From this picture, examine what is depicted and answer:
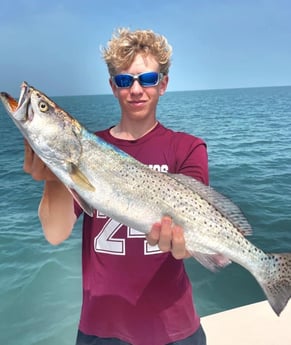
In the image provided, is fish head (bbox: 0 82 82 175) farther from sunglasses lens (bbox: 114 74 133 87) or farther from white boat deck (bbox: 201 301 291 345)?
white boat deck (bbox: 201 301 291 345)

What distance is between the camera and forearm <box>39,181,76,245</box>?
291 centimetres

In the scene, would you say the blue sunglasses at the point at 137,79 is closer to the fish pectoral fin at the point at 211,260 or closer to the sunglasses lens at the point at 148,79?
the sunglasses lens at the point at 148,79

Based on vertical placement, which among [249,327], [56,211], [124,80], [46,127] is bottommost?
[249,327]

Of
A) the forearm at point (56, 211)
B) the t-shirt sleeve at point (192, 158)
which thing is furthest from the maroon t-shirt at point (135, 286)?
the forearm at point (56, 211)

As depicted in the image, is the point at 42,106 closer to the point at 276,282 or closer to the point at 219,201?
the point at 219,201

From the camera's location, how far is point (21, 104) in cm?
255

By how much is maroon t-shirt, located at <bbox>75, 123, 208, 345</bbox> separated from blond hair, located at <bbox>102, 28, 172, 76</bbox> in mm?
763

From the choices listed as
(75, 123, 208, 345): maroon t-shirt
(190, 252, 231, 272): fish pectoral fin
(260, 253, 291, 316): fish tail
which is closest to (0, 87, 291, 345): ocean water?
(75, 123, 208, 345): maroon t-shirt

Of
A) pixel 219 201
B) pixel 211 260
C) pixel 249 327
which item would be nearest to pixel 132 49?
pixel 219 201

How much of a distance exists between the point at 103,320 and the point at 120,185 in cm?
98

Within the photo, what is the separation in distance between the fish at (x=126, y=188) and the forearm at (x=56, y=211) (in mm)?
274

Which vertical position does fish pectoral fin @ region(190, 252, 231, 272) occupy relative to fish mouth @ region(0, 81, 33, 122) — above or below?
below

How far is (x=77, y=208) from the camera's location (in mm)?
3053

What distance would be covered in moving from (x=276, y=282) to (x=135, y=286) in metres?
1.04
